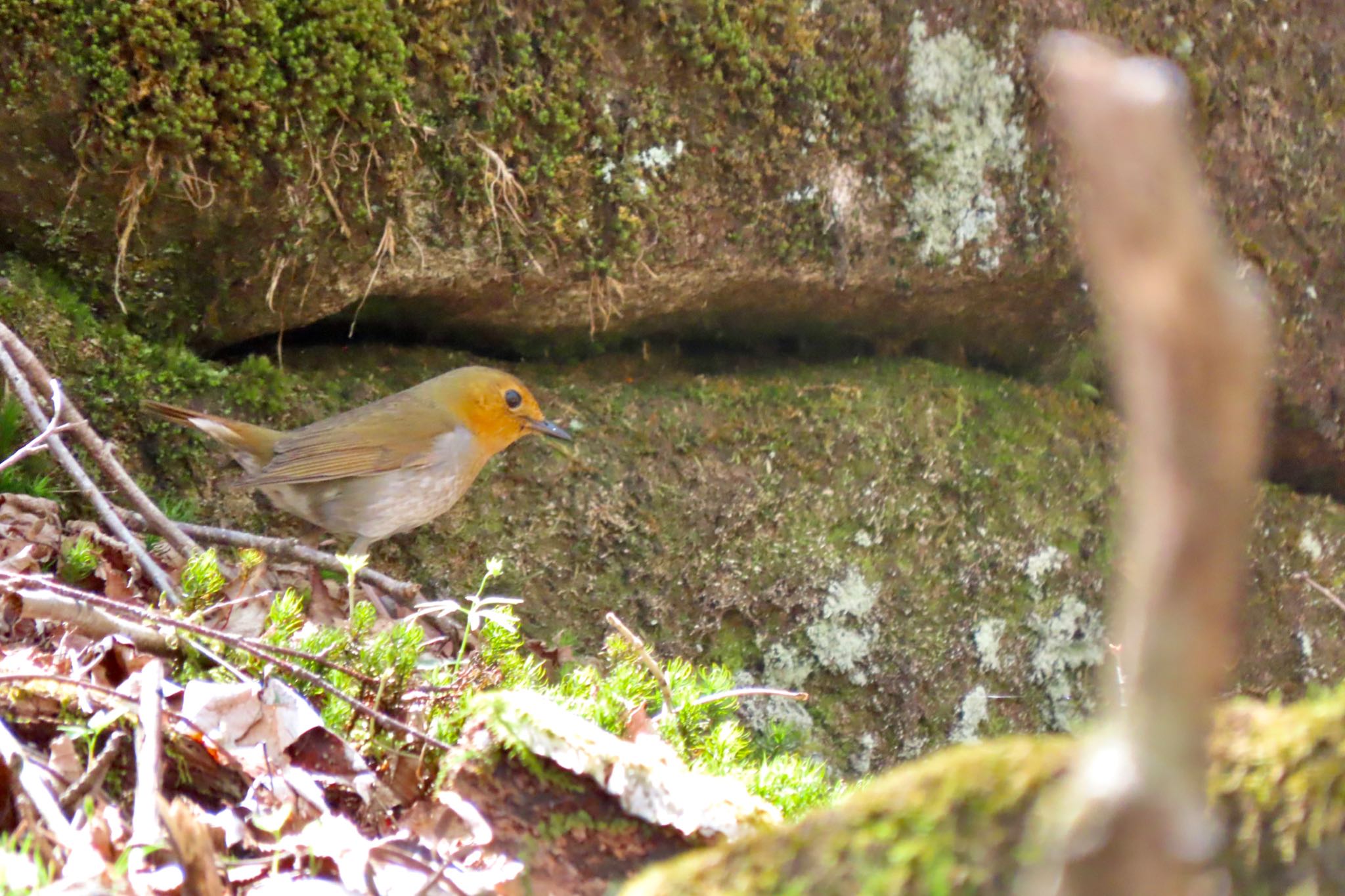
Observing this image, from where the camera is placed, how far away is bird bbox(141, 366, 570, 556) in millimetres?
4215

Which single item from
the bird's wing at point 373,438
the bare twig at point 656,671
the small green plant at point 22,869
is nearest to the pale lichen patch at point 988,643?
the bare twig at point 656,671

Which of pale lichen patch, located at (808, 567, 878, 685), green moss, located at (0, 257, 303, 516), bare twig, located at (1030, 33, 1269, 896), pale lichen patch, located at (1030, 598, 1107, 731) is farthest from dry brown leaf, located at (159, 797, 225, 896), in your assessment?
pale lichen patch, located at (1030, 598, 1107, 731)

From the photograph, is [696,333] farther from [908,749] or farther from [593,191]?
[908,749]

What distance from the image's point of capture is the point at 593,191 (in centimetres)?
402

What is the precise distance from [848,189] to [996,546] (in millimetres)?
1500

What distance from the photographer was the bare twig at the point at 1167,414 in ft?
2.34

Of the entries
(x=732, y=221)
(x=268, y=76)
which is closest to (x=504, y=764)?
(x=268, y=76)

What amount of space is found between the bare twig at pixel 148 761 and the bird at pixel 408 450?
83.3 inches

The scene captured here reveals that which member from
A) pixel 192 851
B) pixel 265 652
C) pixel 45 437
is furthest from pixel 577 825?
pixel 45 437

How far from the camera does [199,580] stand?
108 inches

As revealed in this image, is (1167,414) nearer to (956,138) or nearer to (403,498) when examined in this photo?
(403,498)

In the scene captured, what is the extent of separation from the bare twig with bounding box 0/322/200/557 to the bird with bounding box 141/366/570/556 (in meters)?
0.86

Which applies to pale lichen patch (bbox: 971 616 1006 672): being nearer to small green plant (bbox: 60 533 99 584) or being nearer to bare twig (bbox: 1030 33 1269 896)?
small green plant (bbox: 60 533 99 584)

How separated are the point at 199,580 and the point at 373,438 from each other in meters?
1.66
